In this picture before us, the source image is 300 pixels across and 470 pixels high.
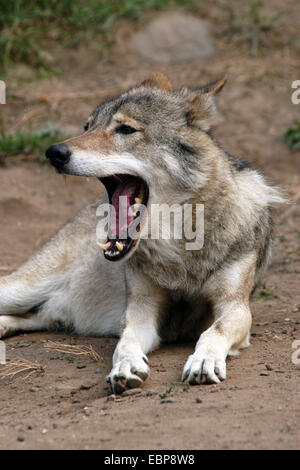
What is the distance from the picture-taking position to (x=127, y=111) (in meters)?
4.39

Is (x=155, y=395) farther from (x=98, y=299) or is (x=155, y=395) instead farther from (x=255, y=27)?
(x=255, y=27)

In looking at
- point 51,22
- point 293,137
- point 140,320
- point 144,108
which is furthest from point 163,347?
point 51,22

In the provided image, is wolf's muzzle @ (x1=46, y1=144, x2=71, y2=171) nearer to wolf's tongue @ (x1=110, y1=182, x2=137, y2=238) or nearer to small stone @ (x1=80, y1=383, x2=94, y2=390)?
wolf's tongue @ (x1=110, y1=182, x2=137, y2=238)

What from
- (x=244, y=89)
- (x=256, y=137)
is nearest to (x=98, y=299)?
(x=256, y=137)

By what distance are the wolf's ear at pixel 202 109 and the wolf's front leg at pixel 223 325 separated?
0.92 meters

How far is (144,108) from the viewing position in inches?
174

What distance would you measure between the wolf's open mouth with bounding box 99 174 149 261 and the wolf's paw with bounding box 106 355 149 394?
2.09ft

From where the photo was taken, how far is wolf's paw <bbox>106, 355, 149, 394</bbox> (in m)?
3.72

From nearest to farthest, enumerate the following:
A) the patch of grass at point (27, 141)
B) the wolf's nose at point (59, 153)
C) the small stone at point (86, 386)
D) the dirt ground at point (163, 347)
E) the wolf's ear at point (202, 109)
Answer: the dirt ground at point (163, 347)
the small stone at point (86, 386)
the wolf's nose at point (59, 153)
the wolf's ear at point (202, 109)
the patch of grass at point (27, 141)

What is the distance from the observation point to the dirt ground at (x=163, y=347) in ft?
10.2

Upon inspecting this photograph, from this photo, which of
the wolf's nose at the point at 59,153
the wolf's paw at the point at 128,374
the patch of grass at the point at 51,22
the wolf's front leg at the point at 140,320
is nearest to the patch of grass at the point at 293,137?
the patch of grass at the point at 51,22

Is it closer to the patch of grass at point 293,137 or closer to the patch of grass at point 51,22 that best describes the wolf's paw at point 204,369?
the patch of grass at point 293,137

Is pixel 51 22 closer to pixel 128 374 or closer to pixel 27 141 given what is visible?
pixel 27 141
